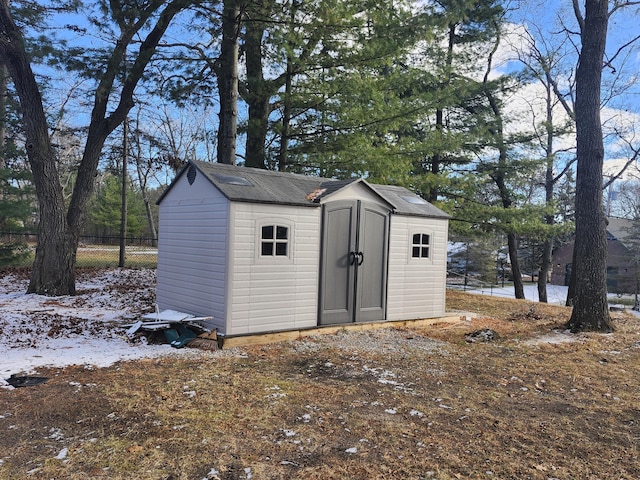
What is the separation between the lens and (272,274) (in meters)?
6.16

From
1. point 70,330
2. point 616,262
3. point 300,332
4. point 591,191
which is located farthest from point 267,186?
point 616,262

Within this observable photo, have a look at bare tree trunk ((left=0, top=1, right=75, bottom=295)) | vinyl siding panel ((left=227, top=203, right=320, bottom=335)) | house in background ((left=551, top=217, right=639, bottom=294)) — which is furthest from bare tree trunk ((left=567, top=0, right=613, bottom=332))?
house in background ((left=551, top=217, right=639, bottom=294))

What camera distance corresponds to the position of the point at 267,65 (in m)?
10.7

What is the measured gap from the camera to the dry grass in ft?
8.93

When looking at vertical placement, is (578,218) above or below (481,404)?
above

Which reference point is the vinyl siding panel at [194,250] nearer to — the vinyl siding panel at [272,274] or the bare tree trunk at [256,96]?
the vinyl siding panel at [272,274]

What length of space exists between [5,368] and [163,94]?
→ 312 inches

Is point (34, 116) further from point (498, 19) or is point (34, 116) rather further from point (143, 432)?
point (498, 19)

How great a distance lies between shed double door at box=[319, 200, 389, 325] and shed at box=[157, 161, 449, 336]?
2cm

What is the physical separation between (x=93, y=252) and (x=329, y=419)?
19284 mm

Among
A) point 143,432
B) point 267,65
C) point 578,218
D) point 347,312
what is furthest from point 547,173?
point 143,432

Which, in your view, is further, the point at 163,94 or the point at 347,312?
the point at 163,94

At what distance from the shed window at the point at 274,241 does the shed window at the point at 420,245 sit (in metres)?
2.65

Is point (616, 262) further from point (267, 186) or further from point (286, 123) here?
point (267, 186)
